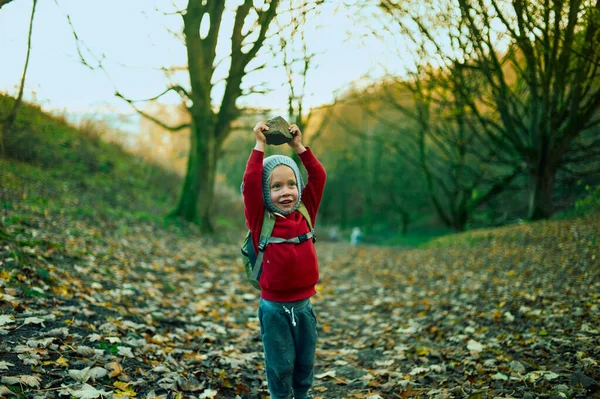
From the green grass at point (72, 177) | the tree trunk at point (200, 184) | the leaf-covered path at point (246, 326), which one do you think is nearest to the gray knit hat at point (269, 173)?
the leaf-covered path at point (246, 326)

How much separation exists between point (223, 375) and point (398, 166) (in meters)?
32.4

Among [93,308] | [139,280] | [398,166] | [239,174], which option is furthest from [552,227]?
[239,174]

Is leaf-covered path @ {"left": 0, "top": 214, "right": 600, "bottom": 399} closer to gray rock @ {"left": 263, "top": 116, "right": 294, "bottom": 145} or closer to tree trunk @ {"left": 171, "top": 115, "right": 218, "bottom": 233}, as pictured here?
gray rock @ {"left": 263, "top": 116, "right": 294, "bottom": 145}

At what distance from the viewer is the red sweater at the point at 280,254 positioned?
2.95 meters

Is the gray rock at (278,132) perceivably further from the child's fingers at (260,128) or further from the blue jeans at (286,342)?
the blue jeans at (286,342)

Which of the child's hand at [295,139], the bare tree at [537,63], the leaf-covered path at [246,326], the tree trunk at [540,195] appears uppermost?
the bare tree at [537,63]

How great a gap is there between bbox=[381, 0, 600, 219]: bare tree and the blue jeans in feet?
17.6

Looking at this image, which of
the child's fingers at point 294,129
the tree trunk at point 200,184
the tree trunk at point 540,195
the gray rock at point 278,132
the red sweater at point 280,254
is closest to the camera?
the red sweater at point 280,254

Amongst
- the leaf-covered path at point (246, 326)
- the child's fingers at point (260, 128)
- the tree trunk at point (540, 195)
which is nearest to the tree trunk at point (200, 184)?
the leaf-covered path at point (246, 326)

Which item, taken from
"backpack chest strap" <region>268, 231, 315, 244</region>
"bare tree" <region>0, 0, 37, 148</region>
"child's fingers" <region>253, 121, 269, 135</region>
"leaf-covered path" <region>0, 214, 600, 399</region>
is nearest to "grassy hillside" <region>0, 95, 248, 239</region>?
"bare tree" <region>0, 0, 37, 148</region>

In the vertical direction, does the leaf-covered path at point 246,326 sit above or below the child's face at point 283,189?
below

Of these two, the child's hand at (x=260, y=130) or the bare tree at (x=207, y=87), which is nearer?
the child's hand at (x=260, y=130)

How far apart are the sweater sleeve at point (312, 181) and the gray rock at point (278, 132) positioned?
0.19 m

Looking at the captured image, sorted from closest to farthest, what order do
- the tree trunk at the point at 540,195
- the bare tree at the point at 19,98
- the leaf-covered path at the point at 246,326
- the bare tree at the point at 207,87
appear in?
the leaf-covered path at the point at 246,326
the bare tree at the point at 19,98
the bare tree at the point at 207,87
the tree trunk at the point at 540,195
